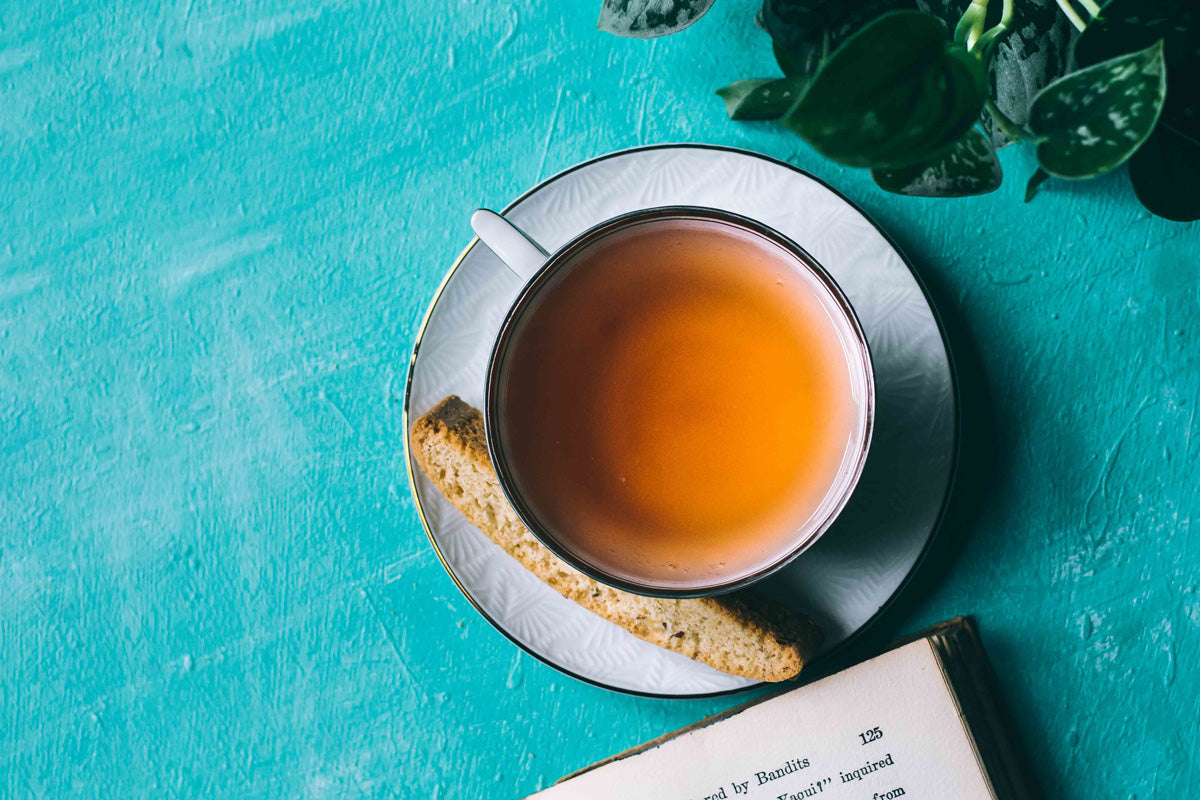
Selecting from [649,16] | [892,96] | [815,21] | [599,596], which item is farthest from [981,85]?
[599,596]

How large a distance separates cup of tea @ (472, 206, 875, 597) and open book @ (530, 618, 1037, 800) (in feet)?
0.66

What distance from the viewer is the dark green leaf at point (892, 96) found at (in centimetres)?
44

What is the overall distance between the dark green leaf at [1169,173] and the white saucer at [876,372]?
17 cm

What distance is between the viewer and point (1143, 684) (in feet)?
2.57

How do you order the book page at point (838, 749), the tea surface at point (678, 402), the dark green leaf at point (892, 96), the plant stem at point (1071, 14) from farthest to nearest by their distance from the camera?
the book page at point (838, 749) < the tea surface at point (678, 402) < the plant stem at point (1071, 14) < the dark green leaf at point (892, 96)

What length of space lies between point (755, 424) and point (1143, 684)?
1.45ft

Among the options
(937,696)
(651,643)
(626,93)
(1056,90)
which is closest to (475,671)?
(651,643)

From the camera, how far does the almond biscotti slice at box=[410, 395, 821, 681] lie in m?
0.73

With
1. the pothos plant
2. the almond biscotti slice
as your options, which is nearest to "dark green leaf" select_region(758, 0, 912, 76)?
the pothos plant

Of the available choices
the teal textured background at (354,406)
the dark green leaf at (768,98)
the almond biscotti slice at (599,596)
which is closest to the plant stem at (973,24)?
the dark green leaf at (768,98)

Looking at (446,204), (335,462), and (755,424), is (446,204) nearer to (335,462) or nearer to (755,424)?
(335,462)

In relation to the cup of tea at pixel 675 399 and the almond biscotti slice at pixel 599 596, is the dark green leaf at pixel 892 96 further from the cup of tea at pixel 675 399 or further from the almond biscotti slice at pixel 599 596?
the almond biscotti slice at pixel 599 596

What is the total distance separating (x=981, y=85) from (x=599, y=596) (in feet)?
1.56

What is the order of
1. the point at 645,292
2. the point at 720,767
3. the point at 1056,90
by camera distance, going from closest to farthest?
1. the point at 1056,90
2. the point at 645,292
3. the point at 720,767
